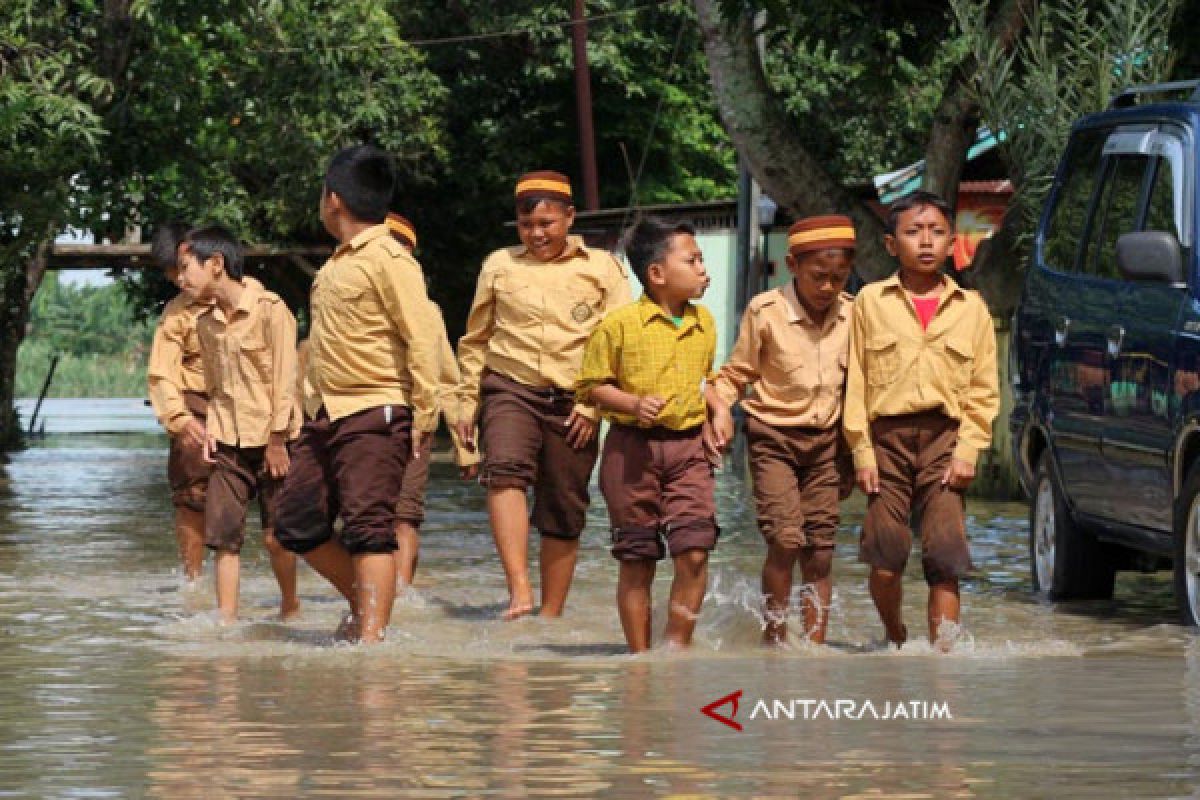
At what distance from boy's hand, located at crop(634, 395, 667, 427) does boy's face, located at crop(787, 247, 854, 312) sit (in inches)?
26.2

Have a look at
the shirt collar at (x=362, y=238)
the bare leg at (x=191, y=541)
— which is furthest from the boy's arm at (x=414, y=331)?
the bare leg at (x=191, y=541)

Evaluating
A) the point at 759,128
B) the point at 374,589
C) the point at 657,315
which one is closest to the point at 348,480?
the point at 374,589

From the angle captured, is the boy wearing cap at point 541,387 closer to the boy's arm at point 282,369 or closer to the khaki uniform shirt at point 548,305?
the khaki uniform shirt at point 548,305

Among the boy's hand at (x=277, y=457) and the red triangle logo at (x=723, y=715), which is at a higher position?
the boy's hand at (x=277, y=457)

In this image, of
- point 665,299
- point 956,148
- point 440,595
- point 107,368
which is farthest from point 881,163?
point 107,368

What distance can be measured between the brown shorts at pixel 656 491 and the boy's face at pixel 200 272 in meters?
2.25

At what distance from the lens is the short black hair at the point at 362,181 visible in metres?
10.2

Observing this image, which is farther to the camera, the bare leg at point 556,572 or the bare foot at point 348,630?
the bare leg at point 556,572

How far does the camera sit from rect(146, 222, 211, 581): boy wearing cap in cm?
1212

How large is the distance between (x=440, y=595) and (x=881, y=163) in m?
29.3

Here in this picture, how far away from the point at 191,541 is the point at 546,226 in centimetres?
256

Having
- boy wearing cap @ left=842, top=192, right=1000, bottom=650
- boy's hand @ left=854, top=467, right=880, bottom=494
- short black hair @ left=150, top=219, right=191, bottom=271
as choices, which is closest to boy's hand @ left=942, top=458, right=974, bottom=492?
boy wearing cap @ left=842, top=192, right=1000, bottom=650

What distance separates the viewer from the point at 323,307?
1017cm

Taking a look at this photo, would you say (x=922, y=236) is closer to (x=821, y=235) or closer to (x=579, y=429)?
(x=821, y=235)
